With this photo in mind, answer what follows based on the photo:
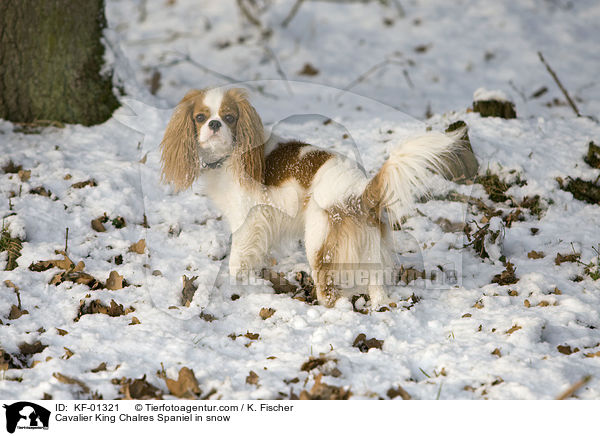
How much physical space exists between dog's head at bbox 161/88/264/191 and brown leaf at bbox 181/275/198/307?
28.7 inches

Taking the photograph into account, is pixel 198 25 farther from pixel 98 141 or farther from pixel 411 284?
pixel 411 284

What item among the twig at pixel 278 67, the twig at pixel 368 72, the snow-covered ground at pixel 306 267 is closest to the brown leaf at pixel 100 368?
the snow-covered ground at pixel 306 267

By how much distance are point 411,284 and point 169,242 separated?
1.81m

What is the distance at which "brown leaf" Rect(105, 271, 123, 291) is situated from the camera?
12.4 feet

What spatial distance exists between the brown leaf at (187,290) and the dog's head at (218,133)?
728 mm

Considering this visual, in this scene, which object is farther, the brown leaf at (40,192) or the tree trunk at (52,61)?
the tree trunk at (52,61)

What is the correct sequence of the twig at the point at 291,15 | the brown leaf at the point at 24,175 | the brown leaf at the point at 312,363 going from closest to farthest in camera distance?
the brown leaf at the point at 312,363 < the brown leaf at the point at 24,175 < the twig at the point at 291,15

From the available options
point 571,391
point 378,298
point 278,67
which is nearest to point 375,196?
point 378,298

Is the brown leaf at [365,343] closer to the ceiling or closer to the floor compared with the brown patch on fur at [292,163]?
closer to the floor

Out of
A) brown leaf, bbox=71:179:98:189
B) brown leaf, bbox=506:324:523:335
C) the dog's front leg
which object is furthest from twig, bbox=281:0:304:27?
brown leaf, bbox=506:324:523:335

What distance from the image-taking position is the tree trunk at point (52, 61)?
528cm

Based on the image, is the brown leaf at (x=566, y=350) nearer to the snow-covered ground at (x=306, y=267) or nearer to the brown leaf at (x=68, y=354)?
the snow-covered ground at (x=306, y=267)

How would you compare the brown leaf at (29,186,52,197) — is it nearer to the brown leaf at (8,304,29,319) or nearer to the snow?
the brown leaf at (8,304,29,319)
